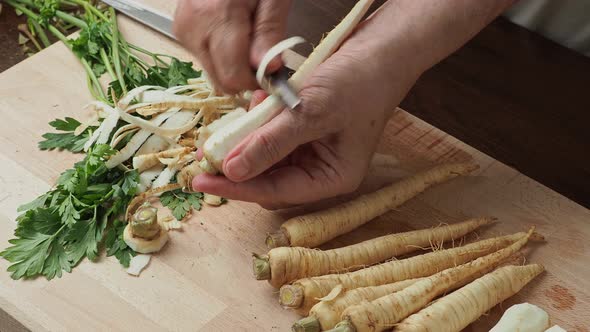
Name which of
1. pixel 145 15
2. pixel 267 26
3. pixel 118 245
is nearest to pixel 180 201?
pixel 118 245

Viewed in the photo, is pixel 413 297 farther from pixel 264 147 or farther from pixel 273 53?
pixel 273 53

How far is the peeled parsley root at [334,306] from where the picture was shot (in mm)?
1704

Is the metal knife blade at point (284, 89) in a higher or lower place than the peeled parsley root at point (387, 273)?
higher

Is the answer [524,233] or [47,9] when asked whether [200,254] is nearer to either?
[524,233]

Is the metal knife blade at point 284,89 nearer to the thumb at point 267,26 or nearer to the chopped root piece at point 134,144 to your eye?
the thumb at point 267,26

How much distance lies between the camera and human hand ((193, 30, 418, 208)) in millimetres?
1811

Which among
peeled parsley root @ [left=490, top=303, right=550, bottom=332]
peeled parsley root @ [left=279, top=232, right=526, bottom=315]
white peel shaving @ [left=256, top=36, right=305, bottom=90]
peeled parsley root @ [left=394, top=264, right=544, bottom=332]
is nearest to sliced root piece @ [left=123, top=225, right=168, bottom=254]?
peeled parsley root @ [left=279, top=232, right=526, bottom=315]

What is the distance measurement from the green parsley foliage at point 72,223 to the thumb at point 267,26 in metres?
0.43

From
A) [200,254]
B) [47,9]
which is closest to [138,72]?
[47,9]

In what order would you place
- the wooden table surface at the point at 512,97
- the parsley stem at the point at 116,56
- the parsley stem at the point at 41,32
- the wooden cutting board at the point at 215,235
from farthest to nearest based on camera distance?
the parsley stem at the point at 41,32, the wooden table surface at the point at 512,97, the parsley stem at the point at 116,56, the wooden cutting board at the point at 215,235

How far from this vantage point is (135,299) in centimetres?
183

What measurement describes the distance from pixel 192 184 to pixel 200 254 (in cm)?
16

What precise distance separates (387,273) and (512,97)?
960 mm

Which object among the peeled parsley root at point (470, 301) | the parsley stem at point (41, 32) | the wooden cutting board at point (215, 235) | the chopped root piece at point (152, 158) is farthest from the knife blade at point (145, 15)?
the peeled parsley root at point (470, 301)
